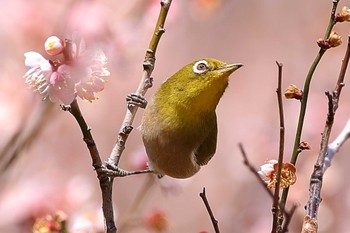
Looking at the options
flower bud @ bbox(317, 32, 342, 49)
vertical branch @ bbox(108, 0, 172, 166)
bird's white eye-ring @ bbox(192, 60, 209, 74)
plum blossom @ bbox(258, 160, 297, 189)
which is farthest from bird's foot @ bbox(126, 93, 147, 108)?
flower bud @ bbox(317, 32, 342, 49)

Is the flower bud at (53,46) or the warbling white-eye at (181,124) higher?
the warbling white-eye at (181,124)

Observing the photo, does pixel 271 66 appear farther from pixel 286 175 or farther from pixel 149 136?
pixel 286 175

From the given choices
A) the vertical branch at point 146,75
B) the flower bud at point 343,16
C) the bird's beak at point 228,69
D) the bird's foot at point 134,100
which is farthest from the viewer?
the bird's beak at point 228,69

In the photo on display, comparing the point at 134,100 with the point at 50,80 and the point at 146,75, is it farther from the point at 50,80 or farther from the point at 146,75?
the point at 50,80

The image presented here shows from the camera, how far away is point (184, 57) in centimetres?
566

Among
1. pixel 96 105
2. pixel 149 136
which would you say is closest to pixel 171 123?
pixel 149 136

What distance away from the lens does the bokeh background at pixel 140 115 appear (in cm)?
246

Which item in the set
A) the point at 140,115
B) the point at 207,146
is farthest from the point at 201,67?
the point at 140,115

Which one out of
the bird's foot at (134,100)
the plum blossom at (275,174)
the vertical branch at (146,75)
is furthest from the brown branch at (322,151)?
the bird's foot at (134,100)

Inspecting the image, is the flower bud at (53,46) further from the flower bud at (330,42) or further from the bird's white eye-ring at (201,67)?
the bird's white eye-ring at (201,67)

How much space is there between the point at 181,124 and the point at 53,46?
91cm

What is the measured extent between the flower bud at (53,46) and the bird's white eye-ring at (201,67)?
0.78m

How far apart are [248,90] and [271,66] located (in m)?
0.29

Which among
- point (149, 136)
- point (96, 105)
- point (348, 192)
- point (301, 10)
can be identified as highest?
point (301, 10)
